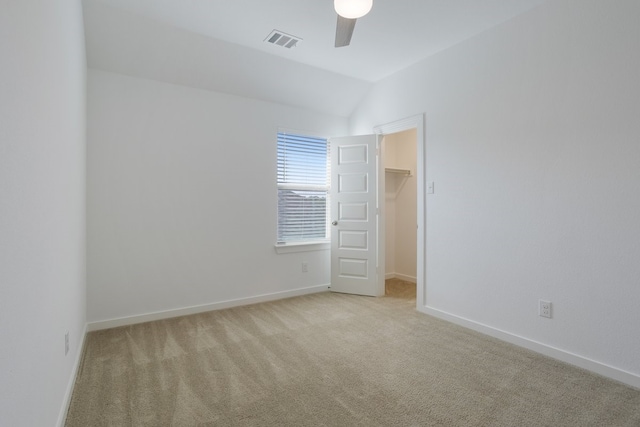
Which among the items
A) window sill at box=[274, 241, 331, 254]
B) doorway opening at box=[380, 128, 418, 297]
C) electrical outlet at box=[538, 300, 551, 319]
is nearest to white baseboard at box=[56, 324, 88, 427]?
window sill at box=[274, 241, 331, 254]

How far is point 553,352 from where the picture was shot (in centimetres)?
249

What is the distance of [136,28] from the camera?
284 cm

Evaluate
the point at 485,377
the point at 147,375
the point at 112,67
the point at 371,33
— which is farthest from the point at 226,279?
the point at 371,33

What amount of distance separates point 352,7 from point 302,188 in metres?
2.74

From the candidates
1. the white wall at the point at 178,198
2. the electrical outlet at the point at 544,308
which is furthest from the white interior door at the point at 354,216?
the electrical outlet at the point at 544,308

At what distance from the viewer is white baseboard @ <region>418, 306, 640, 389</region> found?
2.15m

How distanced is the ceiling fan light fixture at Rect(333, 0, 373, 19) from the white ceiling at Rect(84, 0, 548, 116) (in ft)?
3.01

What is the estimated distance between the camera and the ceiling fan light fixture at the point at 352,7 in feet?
5.73

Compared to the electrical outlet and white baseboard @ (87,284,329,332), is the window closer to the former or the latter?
white baseboard @ (87,284,329,332)

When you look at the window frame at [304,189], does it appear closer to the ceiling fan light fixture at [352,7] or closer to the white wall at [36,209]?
the white wall at [36,209]

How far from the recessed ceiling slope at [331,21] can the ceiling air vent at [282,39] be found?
7 cm

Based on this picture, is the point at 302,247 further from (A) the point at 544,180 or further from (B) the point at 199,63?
(A) the point at 544,180

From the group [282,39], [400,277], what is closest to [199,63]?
[282,39]

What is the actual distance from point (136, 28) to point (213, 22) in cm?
69
